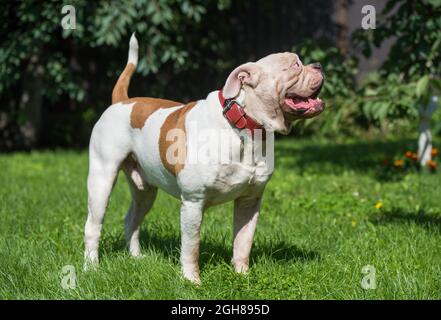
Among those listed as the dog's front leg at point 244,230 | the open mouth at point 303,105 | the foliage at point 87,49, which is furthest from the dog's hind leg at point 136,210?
the foliage at point 87,49

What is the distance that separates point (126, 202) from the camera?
559 cm

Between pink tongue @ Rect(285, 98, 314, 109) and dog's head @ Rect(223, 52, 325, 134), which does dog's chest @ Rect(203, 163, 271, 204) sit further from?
pink tongue @ Rect(285, 98, 314, 109)

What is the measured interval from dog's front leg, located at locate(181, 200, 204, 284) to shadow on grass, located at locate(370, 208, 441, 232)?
1861 millimetres

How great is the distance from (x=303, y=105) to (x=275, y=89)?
0.17 metres

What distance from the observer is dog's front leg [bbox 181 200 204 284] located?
3191 millimetres

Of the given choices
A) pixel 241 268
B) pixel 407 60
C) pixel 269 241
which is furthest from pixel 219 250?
pixel 407 60

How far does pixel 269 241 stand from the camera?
13.6ft

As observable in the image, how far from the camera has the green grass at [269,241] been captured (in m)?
3.18

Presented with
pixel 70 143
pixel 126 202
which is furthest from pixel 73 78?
pixel 126 202

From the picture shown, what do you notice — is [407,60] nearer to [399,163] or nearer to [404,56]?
[404,56]

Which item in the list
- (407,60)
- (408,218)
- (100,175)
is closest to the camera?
(100,175)
